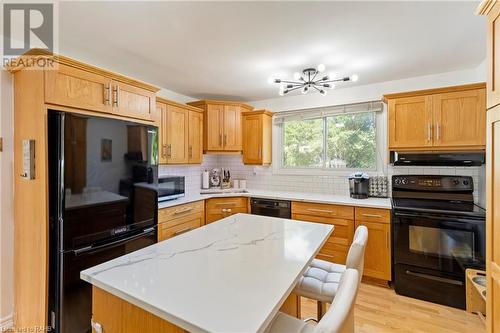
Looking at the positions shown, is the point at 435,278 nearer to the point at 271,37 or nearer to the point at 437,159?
the point at 437,159

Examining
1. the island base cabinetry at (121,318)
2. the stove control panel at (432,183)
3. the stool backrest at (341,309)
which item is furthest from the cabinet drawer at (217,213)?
the stool backrest at (341,309)

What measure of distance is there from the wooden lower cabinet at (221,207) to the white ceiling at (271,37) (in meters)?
1.67

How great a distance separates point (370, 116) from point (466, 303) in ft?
7.42

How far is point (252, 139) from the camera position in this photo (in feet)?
12.6

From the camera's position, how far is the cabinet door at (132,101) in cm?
208

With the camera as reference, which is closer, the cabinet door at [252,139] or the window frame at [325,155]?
the window frame at [325,155]

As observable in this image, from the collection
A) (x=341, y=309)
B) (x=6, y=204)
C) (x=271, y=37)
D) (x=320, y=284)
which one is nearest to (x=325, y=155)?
(x=271, y=37)

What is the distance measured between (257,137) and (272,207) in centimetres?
114

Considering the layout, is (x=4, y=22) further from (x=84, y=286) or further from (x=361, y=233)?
(x=361, y=233)

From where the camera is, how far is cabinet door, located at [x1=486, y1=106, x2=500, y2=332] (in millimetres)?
1189

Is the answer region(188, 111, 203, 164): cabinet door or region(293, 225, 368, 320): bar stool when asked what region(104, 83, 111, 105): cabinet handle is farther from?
region(293, 225, 368, 320): bar stool

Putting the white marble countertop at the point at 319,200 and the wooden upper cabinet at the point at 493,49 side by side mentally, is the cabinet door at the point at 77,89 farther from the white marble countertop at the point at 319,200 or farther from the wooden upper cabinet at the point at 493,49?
the wooden upper cabinet at the point at 493,49

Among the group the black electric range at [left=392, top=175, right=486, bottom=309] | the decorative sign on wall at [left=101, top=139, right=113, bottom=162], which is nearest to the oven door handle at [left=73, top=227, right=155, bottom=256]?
the decorative sign on wall at [left=101, top=139, right=113, bottom=162]

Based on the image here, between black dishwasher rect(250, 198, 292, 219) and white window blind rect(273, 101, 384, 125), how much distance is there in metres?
1.37
